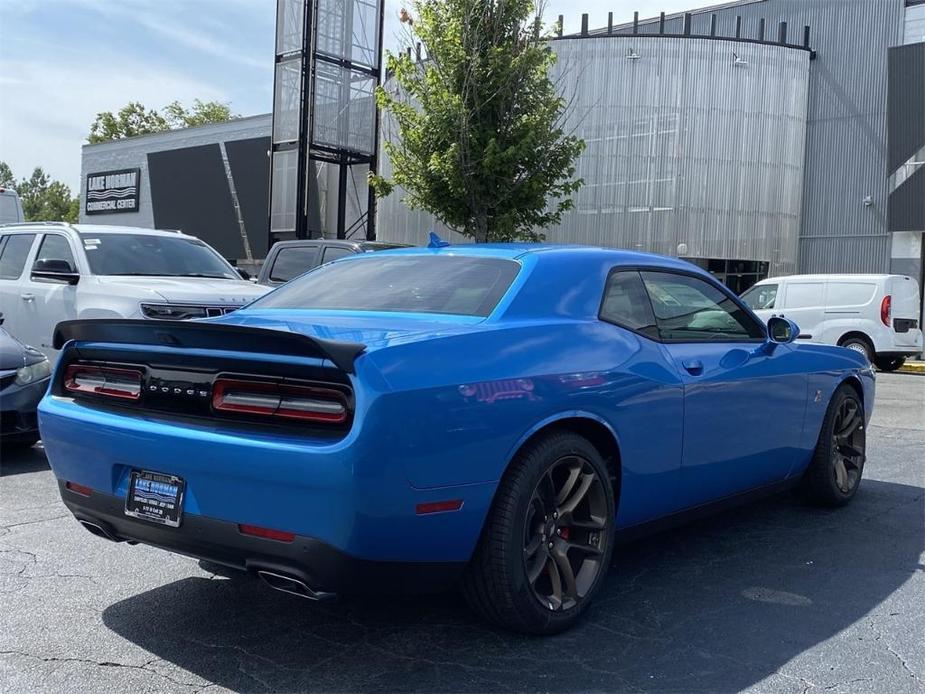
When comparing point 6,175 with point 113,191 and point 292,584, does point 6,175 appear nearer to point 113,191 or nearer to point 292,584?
point 113,191

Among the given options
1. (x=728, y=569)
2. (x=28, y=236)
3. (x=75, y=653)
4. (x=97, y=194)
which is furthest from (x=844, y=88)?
(x=97, y=194)

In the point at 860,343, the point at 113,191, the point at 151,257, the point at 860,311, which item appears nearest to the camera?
the point at 151,257

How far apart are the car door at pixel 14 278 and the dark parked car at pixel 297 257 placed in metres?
2.87

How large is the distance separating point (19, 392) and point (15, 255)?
340 cm

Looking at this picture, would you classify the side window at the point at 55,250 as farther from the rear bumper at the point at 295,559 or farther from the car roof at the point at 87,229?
the rear bumper at the point at 295,559

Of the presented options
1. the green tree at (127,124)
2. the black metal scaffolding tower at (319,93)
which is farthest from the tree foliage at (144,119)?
the black metal scaffolding tower at (319,93)

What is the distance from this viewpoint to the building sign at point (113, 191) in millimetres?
38375

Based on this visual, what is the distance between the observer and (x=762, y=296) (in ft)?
57.0

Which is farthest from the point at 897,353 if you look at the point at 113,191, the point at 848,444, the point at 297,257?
the point at 113,191

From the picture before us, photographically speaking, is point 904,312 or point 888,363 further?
point 888,363

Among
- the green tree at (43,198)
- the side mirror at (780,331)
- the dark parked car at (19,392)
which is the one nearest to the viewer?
the side mirror at (780,331)

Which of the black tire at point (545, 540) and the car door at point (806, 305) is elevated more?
the car door at point (806, 305)

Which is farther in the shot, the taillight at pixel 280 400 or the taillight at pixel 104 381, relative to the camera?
the taillight at pixel 104 381

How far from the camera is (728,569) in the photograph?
4484 mm
